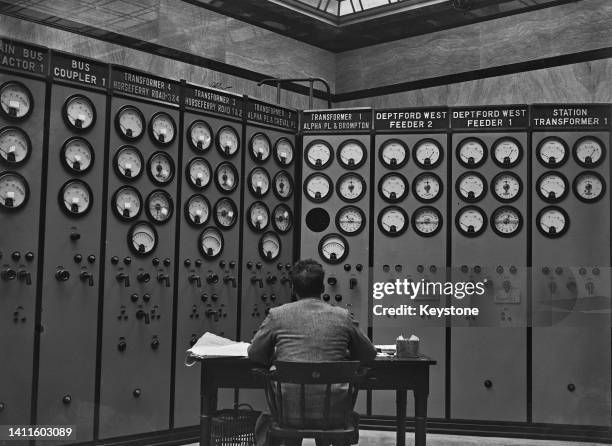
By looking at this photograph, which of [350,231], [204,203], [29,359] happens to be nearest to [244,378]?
[29,359]

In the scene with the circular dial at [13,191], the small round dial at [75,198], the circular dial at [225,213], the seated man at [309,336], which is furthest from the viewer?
the circular dial at [225,213]

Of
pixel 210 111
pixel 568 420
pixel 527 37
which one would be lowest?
pixel 568 420

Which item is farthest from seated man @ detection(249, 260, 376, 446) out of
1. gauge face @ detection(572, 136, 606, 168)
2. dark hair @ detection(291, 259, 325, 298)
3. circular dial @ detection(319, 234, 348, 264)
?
gauge face @ detection(572, 136, 606, 168)

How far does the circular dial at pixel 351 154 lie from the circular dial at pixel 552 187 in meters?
1.70

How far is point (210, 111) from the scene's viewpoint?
6.86 meters

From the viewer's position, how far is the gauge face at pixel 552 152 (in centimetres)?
710

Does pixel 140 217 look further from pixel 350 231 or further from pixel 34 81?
pixel 350 231

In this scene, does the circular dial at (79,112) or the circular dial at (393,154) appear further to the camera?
the circular dial at (393,154)

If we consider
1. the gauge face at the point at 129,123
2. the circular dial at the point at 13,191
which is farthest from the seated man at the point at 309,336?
the gauge face at the point at 129,123

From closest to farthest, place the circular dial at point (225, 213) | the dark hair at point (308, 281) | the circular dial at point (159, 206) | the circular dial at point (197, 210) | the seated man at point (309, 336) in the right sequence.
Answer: the seated man at point (309, 336) < the dark hair at point (308, 281) < the circular dial at point (159, 206) < the circular dial at point (197, 210) < the circular dial at point (225, 213)

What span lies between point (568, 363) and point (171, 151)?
161 inches

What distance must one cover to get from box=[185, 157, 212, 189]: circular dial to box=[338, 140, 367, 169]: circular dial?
1389 mm

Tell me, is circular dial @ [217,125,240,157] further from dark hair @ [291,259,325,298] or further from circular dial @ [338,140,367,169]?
dark hair @ [291,259,325,298]

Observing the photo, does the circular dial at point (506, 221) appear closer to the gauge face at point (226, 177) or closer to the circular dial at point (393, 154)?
the circular dial at point (393, 154)
